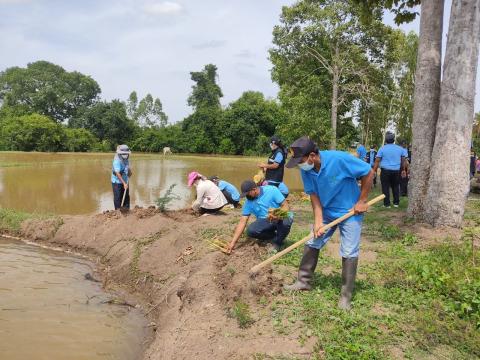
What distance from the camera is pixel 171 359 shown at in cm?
403

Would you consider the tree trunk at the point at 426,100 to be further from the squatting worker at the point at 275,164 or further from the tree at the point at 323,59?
the tree at the point at 323,59

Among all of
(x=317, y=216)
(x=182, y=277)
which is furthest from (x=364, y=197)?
(x=182, y=277)

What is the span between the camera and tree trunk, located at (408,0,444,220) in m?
7.15

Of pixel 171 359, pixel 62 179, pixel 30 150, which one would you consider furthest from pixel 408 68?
pixel 30 150

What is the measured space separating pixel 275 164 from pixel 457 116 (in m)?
Result: 3.28

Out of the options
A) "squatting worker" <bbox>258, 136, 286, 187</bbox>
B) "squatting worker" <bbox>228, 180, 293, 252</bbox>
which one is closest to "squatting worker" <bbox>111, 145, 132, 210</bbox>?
"squatting worker" <bbox>258, 136, 286, 187</bbox>

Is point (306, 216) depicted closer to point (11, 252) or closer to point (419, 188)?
point (419, 188)

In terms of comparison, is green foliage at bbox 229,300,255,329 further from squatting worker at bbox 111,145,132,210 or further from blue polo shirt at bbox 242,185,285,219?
squatting worker at bbox 111,145,132,210

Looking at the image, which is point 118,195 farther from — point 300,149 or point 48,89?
point 48,89

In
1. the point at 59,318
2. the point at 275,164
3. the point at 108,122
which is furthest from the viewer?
the point at 108,122

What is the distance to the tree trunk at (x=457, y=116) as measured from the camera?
6406mm

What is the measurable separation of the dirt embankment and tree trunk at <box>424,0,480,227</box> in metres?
3.10

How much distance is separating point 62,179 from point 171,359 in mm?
16448

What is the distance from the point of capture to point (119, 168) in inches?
357
